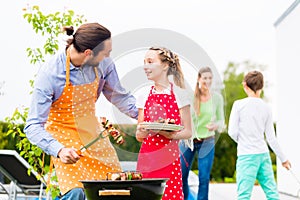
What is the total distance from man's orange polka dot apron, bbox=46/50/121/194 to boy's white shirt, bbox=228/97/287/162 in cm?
225

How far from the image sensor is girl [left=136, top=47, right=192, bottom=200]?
111 inches

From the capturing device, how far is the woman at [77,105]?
2844 mm

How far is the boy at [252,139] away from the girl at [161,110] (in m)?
2.05

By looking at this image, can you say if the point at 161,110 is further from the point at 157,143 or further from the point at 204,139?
the point at 204,139

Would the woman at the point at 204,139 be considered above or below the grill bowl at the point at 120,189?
above

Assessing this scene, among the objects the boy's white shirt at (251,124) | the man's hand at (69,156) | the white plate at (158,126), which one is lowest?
the man's hand at (69,156)

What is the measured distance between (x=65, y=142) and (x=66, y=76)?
0.99 ft

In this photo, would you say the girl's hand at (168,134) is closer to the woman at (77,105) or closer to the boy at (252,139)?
the woman at (77,105)

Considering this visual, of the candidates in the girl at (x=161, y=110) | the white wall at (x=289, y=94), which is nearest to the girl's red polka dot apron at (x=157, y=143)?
the girl at (x=161, y=110)

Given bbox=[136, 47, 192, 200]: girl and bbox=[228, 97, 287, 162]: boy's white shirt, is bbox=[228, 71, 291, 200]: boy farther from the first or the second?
bbox=[136, 47, 192, 200]: girl

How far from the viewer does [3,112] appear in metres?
5.01

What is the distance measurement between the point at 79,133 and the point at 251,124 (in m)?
2.41

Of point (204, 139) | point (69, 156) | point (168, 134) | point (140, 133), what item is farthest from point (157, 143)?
point (204, 139)

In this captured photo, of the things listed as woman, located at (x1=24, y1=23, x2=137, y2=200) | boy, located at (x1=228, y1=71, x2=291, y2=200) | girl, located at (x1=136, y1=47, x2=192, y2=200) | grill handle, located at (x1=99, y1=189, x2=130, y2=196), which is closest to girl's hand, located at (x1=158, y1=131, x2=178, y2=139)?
girl, located at (x1=136, y1=47, x2=192, y2=200)
